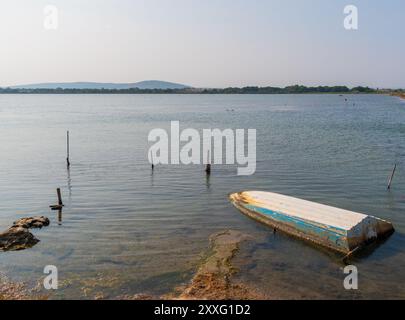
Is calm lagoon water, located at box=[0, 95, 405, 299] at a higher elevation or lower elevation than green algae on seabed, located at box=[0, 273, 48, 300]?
higher

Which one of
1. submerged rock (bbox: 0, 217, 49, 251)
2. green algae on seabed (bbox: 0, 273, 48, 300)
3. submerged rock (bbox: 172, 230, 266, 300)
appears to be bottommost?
green algae on seabed (bbox: 0, 273, 48, 300)

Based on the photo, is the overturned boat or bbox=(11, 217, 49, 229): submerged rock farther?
bbox=(11, 217, 49, 229): submerged rock

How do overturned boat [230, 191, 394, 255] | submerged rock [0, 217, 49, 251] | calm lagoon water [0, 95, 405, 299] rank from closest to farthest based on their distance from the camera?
1. calm lagoon water [0, 95, 405, 299]
2. overturned boat [230, 191, 394, 255]
3. submerged rock [0, 217, 49, 251]

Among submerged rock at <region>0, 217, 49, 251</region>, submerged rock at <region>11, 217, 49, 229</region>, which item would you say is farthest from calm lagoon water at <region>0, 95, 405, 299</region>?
submerged rock at <region>11, 217, 49, 229</region>

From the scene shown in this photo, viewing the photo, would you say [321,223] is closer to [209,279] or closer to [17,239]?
[209,279]

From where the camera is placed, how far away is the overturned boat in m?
16.9

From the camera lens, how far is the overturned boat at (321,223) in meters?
16.9

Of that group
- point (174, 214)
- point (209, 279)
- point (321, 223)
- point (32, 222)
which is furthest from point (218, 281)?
point (32, 222)

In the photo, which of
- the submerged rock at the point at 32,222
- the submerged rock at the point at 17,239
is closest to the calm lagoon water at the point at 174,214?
the submerged rock at the point at 17,239

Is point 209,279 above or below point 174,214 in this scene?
below

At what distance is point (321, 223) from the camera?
17.9m

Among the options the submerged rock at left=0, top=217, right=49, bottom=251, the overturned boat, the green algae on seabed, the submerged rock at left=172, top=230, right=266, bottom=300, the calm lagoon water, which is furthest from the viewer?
the submerged rock at left=0, top=217, right=49, bottom=251

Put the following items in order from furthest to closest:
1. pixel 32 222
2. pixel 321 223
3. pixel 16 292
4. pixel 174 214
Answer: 1. pixel 174 214
2. pixel 32 222
3. pixel 321 223
4. pixel 16 292

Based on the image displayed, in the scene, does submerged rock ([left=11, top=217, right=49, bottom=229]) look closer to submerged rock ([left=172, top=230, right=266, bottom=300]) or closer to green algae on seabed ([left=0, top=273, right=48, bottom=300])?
green algae on seabed ([left=0, top=273, right=48, bottom=300])
